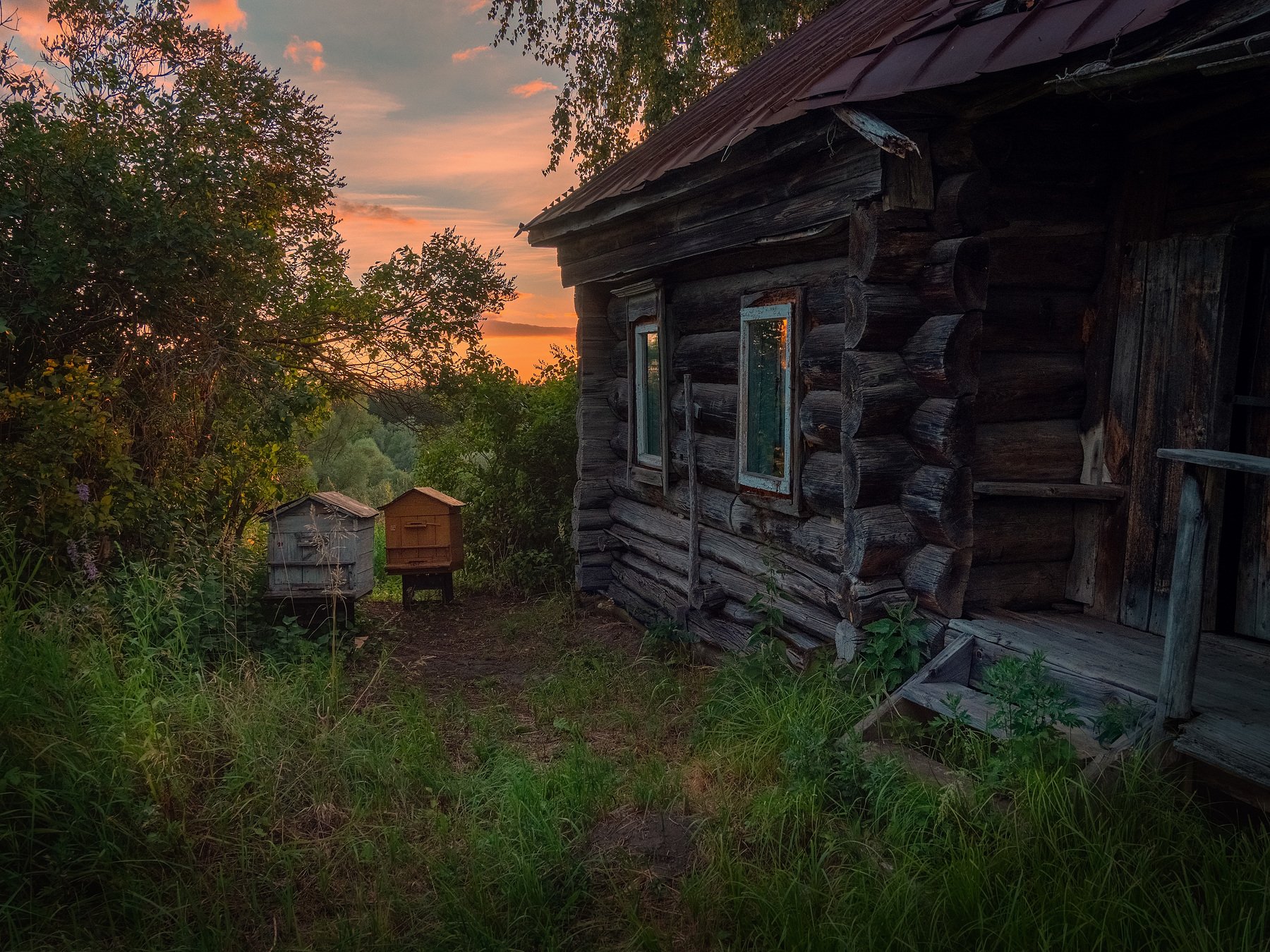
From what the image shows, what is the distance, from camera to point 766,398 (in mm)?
6227

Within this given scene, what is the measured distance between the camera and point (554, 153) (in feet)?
48.2

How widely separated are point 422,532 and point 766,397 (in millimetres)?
4397

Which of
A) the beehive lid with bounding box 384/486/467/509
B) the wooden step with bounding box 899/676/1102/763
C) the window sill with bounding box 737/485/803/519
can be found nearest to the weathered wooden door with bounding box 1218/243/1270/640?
the wooden step with bounding box 899/676/1102/763

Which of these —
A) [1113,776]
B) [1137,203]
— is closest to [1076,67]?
[1137,203]

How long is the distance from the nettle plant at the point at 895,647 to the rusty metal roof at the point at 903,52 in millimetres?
2620

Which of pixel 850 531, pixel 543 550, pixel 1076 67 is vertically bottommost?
pixel 543 550

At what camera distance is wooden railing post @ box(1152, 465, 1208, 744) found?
10.9ft

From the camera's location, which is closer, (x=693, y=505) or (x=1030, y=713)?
(x=1030, y=713)

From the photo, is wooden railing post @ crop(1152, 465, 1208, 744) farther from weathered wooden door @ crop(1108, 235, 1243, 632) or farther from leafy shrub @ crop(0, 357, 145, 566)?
leafy shrub @ crop(0, 357, 145, 566)

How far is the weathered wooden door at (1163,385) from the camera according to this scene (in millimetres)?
4410

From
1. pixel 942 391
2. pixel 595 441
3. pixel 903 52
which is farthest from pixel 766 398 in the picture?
pixel 595 441

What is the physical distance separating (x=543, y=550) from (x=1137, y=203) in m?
7.18

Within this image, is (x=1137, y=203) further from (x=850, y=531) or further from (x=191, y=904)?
(x=191, y=904)

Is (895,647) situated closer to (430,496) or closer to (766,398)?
(766,398)
